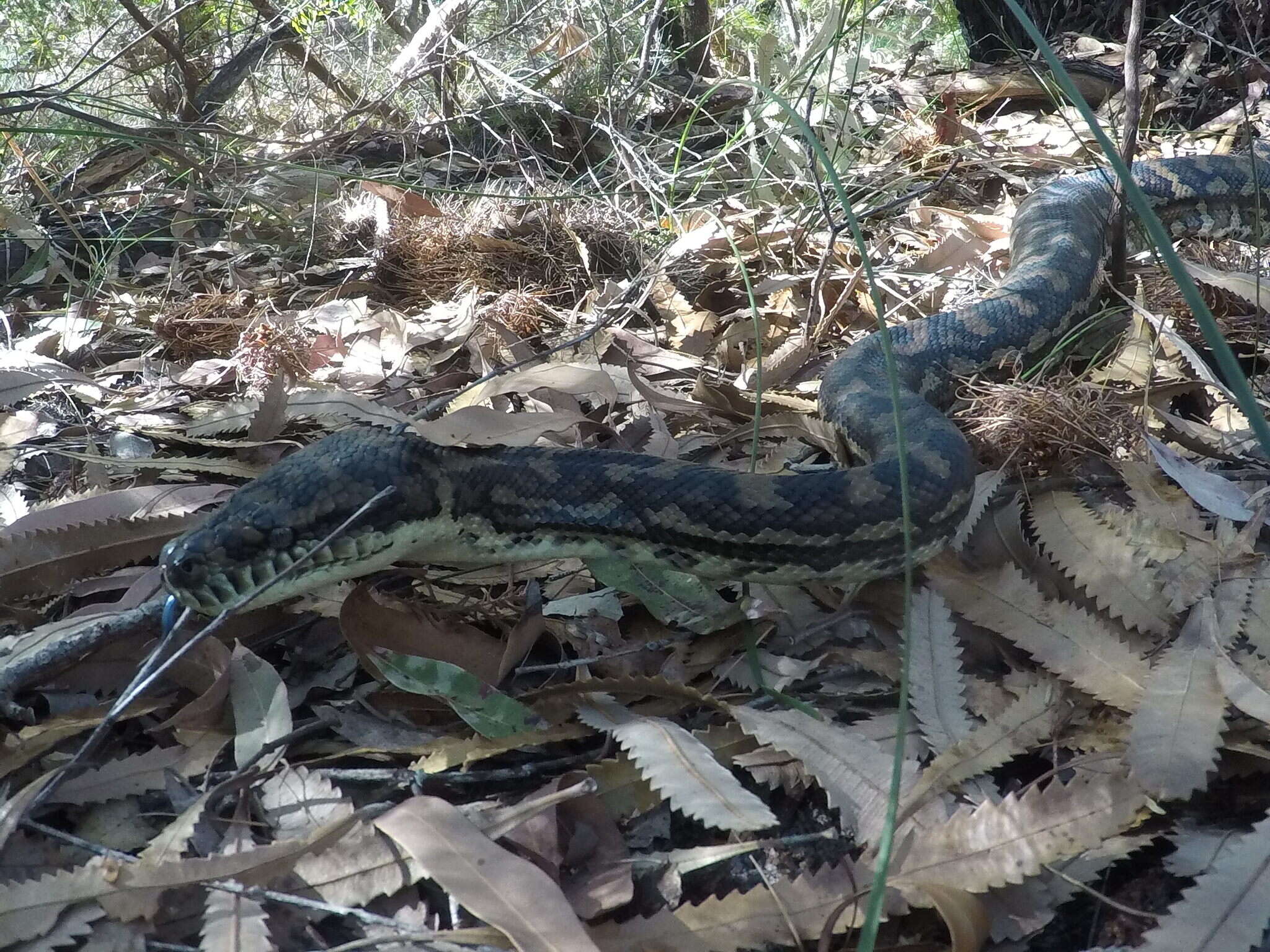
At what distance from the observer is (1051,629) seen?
2205 mm

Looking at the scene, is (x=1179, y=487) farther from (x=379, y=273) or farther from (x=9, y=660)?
(x=379, y=273)

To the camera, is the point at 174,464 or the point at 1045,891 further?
the point at 174,464

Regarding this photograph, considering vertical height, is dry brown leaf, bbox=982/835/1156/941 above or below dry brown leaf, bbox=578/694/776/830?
below

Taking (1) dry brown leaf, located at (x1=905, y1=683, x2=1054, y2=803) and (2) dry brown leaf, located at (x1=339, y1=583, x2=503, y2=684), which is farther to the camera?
(2) dry brown leaf, located at (x1=339, y1=583, x2=503, y2=684)

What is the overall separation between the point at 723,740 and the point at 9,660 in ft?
5.56

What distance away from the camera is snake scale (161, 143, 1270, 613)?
245 cm

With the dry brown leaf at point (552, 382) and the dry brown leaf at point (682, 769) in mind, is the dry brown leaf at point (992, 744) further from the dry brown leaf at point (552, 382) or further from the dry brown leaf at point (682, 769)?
the dry brown leaf at point (552, 382)

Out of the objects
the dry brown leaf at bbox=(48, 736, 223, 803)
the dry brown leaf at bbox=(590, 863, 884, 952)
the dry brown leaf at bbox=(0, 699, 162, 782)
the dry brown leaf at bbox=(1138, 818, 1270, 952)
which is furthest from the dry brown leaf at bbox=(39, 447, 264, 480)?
the dry brown leaf at bbox=(1138, 818, 1270, 952)

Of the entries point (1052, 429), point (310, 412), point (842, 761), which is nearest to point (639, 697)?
point (842, 761)

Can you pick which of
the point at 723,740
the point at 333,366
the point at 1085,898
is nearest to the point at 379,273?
the point at 333,366

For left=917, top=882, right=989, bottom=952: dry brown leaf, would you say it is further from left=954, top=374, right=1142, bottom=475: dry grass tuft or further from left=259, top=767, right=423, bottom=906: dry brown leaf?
left=954, top=374, right=1142, bottom=475: dry grass tuft

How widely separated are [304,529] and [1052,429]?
7.21 feet

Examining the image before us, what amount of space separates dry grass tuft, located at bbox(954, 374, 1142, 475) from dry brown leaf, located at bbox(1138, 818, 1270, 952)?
4.62 feet

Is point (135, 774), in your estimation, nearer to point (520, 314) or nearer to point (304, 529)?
point (304, 529)
